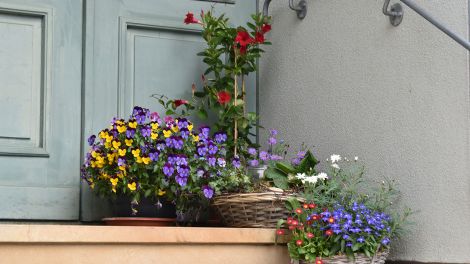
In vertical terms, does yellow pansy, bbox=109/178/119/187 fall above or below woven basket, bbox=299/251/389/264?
above

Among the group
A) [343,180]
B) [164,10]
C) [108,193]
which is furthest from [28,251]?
[164,10]

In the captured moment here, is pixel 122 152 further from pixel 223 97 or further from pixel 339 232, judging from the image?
pixel 339 232

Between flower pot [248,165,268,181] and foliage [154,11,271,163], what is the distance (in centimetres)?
14

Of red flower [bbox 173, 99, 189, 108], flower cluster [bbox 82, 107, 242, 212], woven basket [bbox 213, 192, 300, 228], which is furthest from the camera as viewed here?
red flower [bbox 173, 99, 189, 108]

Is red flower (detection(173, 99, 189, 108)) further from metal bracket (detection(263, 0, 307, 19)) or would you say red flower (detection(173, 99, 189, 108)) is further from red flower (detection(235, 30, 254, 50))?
metal bracket (detection(263, 0, 307, 19))

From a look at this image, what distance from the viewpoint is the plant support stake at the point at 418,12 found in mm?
2568

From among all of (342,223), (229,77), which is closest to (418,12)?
(342,223)

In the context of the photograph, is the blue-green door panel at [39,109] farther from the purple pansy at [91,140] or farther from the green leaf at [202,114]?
the green leaf at [202,114]

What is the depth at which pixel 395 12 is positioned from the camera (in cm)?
294

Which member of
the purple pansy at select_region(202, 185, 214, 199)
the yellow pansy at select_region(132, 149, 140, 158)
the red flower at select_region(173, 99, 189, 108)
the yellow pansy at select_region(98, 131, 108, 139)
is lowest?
the purple pansy at select_region(202, 185, 214, 199)

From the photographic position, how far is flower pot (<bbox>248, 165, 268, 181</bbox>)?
3.12 m

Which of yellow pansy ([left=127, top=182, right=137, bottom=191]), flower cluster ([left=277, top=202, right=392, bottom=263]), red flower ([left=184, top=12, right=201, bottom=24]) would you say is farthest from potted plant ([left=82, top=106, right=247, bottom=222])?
red flower ([left=184, top=12, right=201, bottom=24])

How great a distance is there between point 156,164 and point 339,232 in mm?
651

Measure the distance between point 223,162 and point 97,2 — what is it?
797mm
